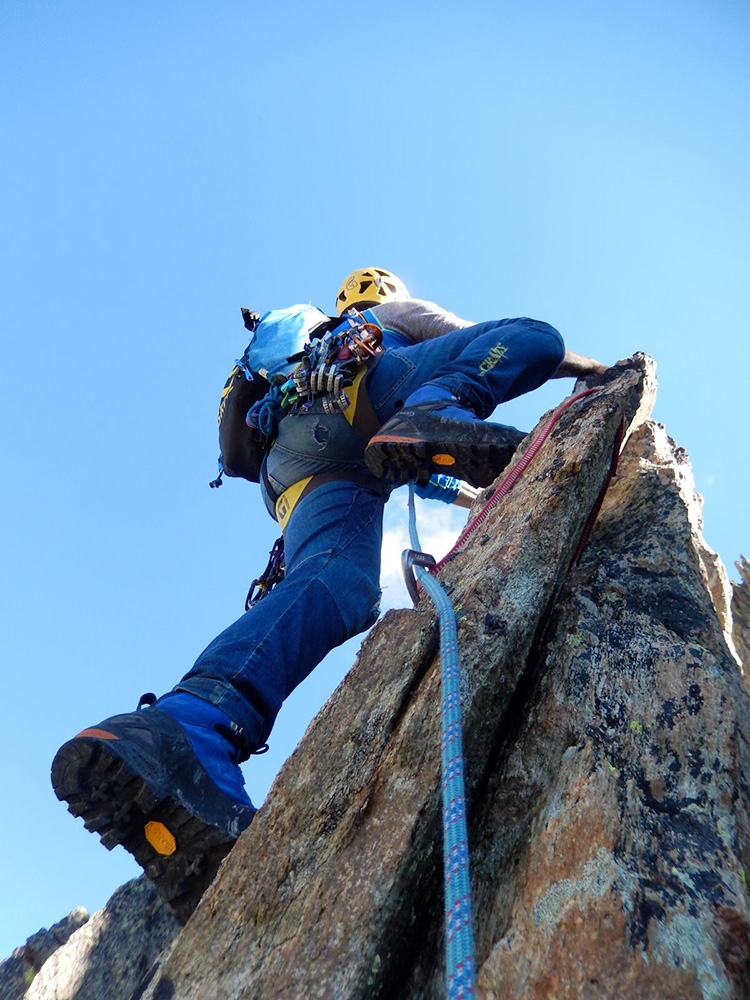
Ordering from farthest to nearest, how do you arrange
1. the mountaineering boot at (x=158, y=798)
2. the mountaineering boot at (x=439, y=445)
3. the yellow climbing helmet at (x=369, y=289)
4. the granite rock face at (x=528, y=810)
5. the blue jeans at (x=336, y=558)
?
the yellow climbing helmet at (x=369, y=289)
the mountaineering boot at (x=439, y=445)
the blue jeans at (x=336, y=558)
the mountaineering boot at (x=158, y=798)
the granite rock face at (x=528, y=810)

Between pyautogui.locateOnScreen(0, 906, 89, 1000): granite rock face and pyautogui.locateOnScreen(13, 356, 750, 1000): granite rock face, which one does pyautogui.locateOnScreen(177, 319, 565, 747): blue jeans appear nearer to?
pyautogui.locateOnScreen(13, 356, 750, 1000): granite rock face

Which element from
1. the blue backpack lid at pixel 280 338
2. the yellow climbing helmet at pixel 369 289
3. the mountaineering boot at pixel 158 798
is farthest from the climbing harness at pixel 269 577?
the yellow climbing helmet at pixel 369 289

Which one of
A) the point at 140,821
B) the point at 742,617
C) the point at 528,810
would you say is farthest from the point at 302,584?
the point at 742,617

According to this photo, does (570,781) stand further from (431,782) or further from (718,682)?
(718,682)

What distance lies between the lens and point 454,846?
180 centimetres

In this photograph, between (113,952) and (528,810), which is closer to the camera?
(528,810)

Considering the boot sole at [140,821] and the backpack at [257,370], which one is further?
the backpack at [257,370]

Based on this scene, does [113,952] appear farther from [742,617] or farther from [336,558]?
[742,617]

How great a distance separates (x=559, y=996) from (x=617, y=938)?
0.68ft

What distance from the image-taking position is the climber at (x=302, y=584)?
117 inches

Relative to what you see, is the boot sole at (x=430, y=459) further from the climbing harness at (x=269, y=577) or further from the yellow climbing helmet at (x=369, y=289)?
the yellow climbing helmet at (x=369, y=289)

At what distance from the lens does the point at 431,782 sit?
2529 millimetres

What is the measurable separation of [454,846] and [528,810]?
0.93 metres

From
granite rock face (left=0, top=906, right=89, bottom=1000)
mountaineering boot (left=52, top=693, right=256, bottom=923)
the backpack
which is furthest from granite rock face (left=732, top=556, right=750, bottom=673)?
granite rock face (left=0, top=906, right=89, bottom=1000)
